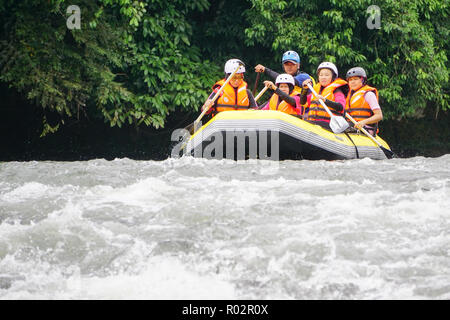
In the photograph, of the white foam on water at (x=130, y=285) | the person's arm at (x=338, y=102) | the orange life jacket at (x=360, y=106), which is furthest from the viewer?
the orange life jacket at (x=360, y=106)

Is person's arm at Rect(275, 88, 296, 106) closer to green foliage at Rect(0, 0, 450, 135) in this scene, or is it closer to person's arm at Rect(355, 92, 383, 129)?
person's arm at Rect(355, 92, 383, 129)

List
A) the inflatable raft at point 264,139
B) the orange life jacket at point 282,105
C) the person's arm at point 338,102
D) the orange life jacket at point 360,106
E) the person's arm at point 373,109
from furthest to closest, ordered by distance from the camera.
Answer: the orange life jacket at point 360,106, the person's arm at point 373,109, the orange life jacket at point 282,105, the person's arm at point 338,102, the inflatable raft at point 264,139

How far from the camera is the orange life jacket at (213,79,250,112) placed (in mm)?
10891

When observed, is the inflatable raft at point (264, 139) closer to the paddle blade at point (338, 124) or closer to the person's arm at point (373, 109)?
the paddle blade at point (338, 124)

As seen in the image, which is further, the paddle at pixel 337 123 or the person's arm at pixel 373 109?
the person's arm at pixel 373 109

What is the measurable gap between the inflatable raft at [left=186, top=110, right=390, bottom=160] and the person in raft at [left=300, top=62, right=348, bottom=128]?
67 cm

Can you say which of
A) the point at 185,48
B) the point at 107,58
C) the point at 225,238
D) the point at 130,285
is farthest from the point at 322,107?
the point at 130,285

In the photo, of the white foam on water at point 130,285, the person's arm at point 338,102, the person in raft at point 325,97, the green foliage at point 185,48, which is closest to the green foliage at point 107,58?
the green foliage at point 185,48

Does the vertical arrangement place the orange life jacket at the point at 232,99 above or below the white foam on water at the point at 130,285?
above

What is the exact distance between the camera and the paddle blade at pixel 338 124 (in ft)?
33.1

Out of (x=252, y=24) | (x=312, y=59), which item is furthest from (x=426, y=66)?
(x=252, y=24)

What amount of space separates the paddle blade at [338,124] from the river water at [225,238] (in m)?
2.51

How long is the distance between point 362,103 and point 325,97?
0.68 m

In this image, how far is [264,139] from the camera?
9320 millimetres
